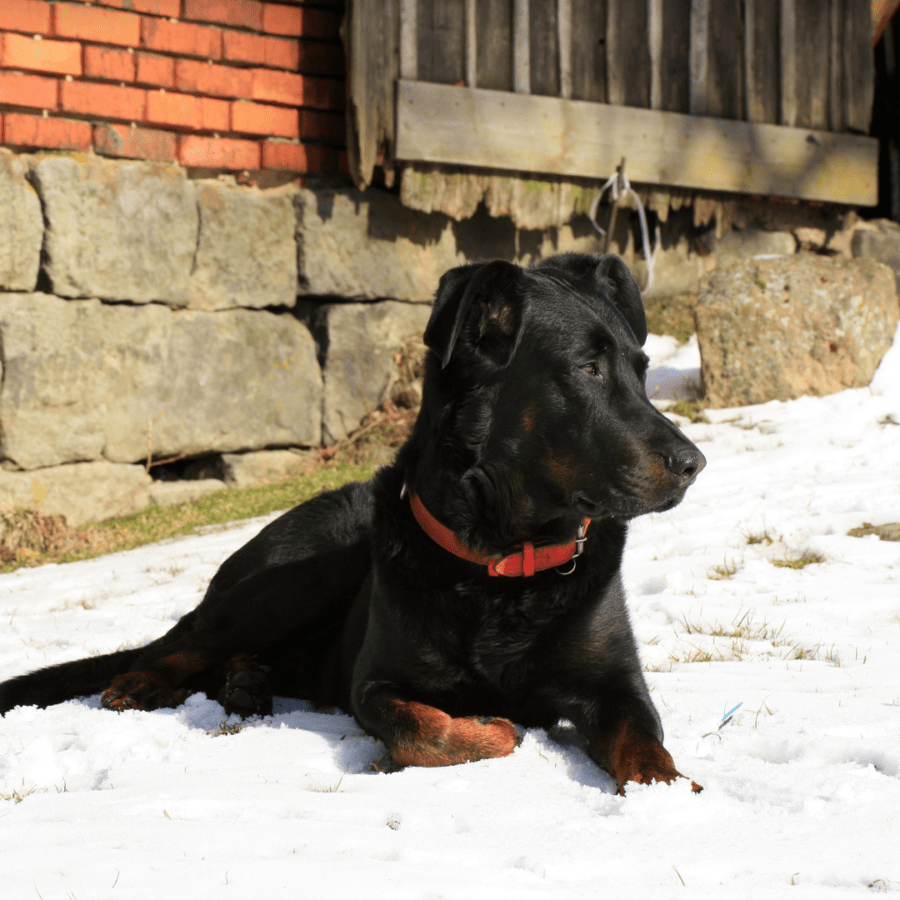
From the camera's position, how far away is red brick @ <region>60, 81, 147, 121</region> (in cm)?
632

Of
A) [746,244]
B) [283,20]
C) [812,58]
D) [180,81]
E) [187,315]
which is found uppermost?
[812,58]

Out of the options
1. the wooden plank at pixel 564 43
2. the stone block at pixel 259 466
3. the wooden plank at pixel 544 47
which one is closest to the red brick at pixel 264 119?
the wooden plank at pixel 544 47

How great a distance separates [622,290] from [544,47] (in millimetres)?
5615

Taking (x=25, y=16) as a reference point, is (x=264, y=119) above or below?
below

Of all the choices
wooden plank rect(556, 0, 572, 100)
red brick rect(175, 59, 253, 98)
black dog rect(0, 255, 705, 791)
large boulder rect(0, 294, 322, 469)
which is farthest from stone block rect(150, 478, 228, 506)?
wooden plank rect(556, 0, 572, 100)

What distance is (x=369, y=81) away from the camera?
703cm

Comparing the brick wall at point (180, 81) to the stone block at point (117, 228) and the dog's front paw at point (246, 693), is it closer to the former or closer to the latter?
the stone block at point (117, 228)

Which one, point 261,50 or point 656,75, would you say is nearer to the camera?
point 261,50

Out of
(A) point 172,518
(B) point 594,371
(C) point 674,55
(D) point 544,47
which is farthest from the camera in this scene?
(C) point 674,55

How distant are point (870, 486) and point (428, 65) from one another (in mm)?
4597

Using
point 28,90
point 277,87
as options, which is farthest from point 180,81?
point 28,90

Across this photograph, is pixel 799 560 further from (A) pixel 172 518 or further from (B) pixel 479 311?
(A) pixel 172 518

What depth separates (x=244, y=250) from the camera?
22.7ft

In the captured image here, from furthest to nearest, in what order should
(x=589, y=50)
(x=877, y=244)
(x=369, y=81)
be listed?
1. (x=877, y=244)
2. (x=589, y=50)
3. (x=369, y=81)
